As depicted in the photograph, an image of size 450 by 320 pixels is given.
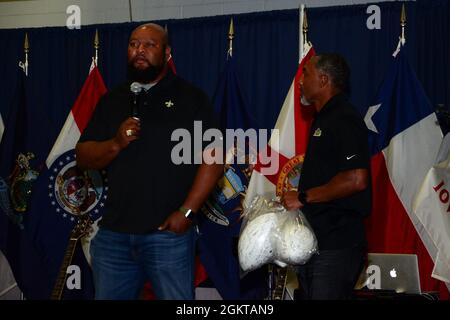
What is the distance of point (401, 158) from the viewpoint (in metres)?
4.18

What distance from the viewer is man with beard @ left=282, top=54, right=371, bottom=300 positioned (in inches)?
109

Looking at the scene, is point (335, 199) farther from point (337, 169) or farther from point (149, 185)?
point (149, 185)

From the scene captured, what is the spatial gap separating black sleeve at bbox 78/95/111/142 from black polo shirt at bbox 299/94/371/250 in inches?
33.3

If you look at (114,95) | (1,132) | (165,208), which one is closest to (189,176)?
(165,208)

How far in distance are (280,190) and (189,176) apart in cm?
155

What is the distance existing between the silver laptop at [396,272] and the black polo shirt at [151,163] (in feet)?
4.78

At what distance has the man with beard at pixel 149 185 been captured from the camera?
8.74 ft

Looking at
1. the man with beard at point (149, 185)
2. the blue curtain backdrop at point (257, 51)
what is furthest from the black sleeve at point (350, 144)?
the blue curtain backdrop at point (257, 51)

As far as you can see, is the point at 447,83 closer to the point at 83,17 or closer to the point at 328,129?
the point at 328,129

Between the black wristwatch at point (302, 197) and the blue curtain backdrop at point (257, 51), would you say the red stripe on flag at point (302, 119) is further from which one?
the black wristwatch at point (302, 197)

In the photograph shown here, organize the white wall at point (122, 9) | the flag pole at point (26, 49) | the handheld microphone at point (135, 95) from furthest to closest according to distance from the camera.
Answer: the flag pole at point (26, 49), the white wall at point (122, 9), the handheld microphone at point (135, 95)

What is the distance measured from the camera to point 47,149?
4.92 metres

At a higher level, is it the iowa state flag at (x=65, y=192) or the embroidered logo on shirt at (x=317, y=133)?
the embroidered logo on shirt at (x=317, y=133)

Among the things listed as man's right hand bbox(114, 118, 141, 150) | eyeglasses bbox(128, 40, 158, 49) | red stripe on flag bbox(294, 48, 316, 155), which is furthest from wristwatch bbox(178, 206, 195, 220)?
red stripe on flag bbox(294, 48, 316, 155)
